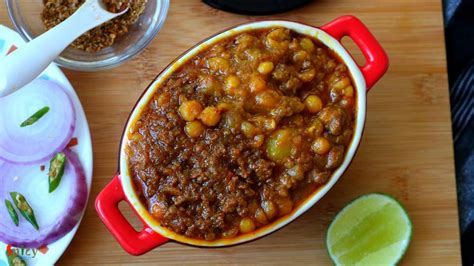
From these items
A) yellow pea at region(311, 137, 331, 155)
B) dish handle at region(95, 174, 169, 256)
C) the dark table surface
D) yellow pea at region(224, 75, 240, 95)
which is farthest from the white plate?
the dark table surface

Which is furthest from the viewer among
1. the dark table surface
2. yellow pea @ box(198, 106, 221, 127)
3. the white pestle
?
the dark table surface

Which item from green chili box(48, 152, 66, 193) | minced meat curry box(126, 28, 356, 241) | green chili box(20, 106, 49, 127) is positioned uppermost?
minced meat curry box(126, 28, 356, 241)

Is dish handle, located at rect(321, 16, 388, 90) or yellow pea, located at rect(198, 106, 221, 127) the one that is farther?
dish handle, located at rect(321, 16, 388, 90)

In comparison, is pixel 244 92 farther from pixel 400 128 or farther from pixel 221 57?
pixel 400 128

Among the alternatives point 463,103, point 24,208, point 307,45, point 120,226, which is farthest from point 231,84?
point 463,103

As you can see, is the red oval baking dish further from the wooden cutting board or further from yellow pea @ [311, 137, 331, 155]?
the wooden cutting board

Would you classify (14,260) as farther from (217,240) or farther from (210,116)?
(210,116)
